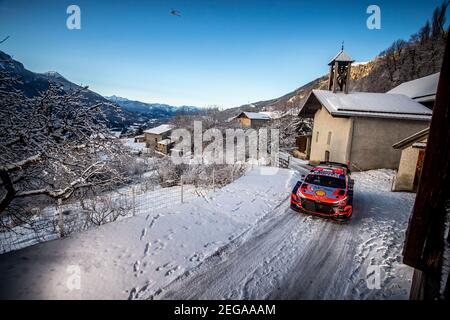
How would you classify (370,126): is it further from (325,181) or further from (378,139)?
(325,181)

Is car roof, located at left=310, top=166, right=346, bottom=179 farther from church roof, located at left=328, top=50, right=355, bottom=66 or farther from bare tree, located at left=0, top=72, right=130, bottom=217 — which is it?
church roof, located at left=328, top=50, right=355, bottom=66

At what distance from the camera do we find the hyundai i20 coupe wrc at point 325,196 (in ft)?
21.1

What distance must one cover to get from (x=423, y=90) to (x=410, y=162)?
15291 millimetres

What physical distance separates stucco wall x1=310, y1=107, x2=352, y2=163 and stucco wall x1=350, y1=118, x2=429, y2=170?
57cm

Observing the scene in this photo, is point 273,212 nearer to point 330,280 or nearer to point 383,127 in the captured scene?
point 330,280

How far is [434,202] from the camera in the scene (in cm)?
268

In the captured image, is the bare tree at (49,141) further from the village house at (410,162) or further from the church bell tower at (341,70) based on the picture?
the church bell tower at (341,70)

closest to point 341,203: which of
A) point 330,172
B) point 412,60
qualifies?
point 330,172

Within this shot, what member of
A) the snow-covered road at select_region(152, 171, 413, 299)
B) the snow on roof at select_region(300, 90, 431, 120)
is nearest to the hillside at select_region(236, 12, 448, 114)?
the snow on roof at select_region(300, 90, 431, 120)

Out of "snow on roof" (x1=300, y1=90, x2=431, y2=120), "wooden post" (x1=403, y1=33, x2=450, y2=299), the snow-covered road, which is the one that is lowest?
the snow-covered road

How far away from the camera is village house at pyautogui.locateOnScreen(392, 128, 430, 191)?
34.8 feet

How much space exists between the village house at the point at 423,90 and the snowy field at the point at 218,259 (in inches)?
679

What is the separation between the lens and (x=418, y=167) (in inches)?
430
